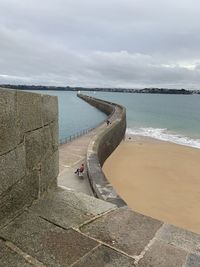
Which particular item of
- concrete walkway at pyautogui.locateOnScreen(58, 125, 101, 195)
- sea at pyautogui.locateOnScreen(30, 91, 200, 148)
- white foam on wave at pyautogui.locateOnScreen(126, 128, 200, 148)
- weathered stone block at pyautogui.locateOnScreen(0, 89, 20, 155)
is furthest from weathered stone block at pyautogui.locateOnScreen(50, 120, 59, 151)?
white foam on wave at pyautogui.locateOnScreen(126, 128, 200, 148)

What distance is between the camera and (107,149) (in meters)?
19.8

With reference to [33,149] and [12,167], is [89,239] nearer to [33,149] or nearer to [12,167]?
[12,167]

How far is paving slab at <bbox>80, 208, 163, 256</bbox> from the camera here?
7.15 feet

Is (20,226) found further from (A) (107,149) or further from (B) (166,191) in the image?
(A) (107,149)

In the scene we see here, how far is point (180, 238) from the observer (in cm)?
232

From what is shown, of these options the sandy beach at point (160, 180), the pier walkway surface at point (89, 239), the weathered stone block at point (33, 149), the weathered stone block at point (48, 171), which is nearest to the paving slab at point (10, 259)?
the pier walkway surface at point (89, 239)

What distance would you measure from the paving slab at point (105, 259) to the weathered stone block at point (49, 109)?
123 centimetres

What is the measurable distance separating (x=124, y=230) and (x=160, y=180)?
13.4 meters

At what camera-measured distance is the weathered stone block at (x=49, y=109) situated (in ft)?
8.86

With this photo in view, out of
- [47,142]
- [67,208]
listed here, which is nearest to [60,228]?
[67,208]

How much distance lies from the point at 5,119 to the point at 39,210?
0.86 m

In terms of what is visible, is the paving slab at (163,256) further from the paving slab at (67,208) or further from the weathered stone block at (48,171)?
the weathered stone block at (48,171)

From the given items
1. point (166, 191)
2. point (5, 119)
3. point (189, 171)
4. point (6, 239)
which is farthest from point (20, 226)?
point (189, 171)

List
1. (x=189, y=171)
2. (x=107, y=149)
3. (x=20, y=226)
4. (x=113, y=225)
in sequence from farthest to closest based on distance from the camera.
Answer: (x=107, y=149) < (x=189, y=171) < (x=113, y=225) < (x=20, y=226)
